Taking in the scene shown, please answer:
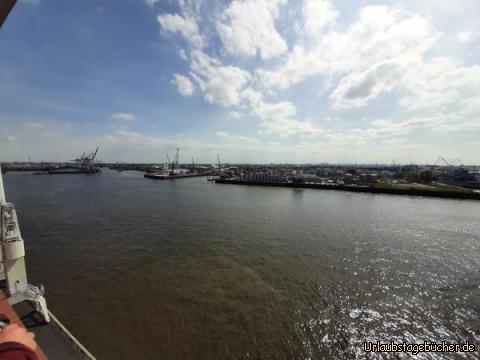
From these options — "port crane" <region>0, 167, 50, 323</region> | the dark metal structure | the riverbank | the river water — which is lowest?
the river water

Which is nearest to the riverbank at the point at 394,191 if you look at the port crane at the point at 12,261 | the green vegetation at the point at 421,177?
the green vegetation at the point at 421,177

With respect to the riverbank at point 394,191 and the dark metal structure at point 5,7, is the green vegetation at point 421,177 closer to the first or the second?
the riverbank at point 394,191

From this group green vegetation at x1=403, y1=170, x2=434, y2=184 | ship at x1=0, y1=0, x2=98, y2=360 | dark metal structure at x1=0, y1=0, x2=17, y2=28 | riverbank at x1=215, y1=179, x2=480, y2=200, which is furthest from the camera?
green vegetation at x1=403, y1=170, x2=434, y2=184

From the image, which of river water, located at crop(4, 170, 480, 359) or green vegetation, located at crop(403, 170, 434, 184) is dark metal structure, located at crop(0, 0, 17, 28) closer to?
river water, located at crop(4, 170, 480, 359)

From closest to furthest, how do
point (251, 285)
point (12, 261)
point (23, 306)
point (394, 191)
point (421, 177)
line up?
point (23, 306), point (12, 261), point (251, 285), point (394, 191), point (421, 177)

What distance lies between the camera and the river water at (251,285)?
873 centimetres

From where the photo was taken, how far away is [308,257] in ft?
53.2

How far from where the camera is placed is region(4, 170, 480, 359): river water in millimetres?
8734

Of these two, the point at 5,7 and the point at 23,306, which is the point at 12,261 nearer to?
the point at 23,306

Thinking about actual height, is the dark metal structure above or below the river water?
above

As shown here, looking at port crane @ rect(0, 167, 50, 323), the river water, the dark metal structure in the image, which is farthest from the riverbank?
the dark metal structure

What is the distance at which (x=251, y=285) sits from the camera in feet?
40.7

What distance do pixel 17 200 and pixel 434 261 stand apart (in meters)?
60.3

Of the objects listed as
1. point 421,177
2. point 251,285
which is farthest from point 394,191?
point 251,285
